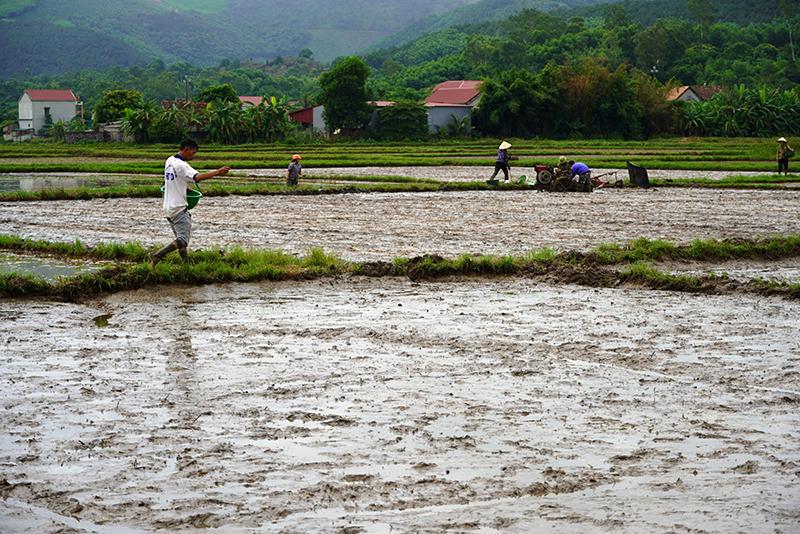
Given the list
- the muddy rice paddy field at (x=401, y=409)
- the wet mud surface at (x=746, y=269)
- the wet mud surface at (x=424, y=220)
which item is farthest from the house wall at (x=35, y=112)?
the muddy rice paddy field at (x=401, y=409)

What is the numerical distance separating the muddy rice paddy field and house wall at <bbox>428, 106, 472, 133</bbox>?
48184mm

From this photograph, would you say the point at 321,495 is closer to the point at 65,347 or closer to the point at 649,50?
the point at 65,347

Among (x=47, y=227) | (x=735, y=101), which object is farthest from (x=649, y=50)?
(x=47, y=227)

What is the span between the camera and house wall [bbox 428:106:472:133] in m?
59.0

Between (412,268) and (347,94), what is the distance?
4562 cm

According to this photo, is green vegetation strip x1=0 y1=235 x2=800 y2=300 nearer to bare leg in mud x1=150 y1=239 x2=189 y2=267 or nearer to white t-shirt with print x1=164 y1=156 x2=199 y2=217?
bare leg in mud x1=150 y1=239 x2=189 y2=267

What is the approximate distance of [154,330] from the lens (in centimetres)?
855

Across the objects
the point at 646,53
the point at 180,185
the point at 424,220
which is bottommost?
the point at 424,220

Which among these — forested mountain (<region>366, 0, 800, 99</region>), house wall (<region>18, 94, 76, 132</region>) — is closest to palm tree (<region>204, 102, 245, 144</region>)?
forested mountain (<region>366, 0, 800, 99</region>)

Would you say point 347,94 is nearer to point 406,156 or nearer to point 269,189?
point 406,156

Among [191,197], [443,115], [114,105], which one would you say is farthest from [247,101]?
[191,197]

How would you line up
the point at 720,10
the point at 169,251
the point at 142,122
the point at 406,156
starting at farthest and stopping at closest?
the point at 720,10
the point at 142,122
the point at 406,156
the point at 169,251

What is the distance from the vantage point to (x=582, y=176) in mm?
22297

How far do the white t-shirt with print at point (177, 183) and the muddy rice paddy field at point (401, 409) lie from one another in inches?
34.6
